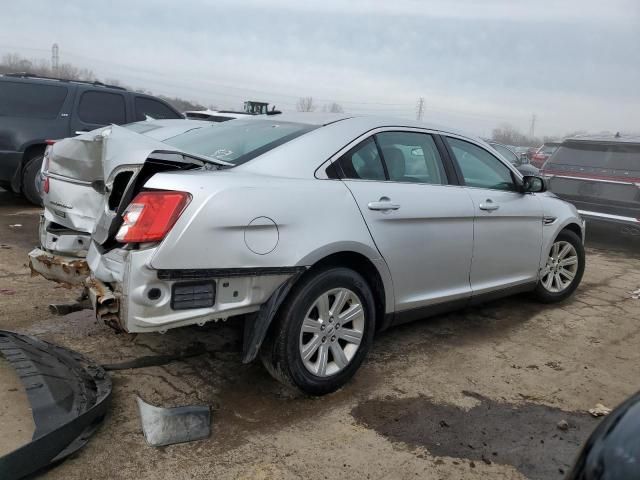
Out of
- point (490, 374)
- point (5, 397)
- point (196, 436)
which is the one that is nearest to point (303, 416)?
point (196, 436)

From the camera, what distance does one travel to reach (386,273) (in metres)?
3.48

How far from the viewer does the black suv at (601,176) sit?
7934 millimetres

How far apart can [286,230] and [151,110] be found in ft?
24.3

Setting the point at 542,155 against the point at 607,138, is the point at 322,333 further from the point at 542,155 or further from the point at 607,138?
the point at 542,155

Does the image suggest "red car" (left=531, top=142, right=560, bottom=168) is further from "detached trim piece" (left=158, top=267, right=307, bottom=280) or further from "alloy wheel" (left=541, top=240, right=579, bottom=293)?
"detached trim piece" (left=158, top=267, right=307, bottom=280)

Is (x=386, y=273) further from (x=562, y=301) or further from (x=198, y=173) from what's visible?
(x=562, y=301)

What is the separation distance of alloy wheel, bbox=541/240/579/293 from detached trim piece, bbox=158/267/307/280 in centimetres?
309

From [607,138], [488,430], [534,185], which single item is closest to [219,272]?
[488,430]

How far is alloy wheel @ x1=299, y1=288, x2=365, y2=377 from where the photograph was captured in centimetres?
314

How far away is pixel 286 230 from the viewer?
292 cm

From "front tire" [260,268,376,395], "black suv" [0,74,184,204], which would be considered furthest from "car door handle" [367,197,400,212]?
"black suv" [0,74,184,204]

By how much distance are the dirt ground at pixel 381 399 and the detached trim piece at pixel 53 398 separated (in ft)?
0.36

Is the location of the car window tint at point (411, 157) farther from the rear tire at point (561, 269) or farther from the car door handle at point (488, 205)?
the rear tire at point (561, 269)

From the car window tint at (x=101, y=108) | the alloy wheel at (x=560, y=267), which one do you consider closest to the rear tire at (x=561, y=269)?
the alloy wheel at (x=560, y=267)
